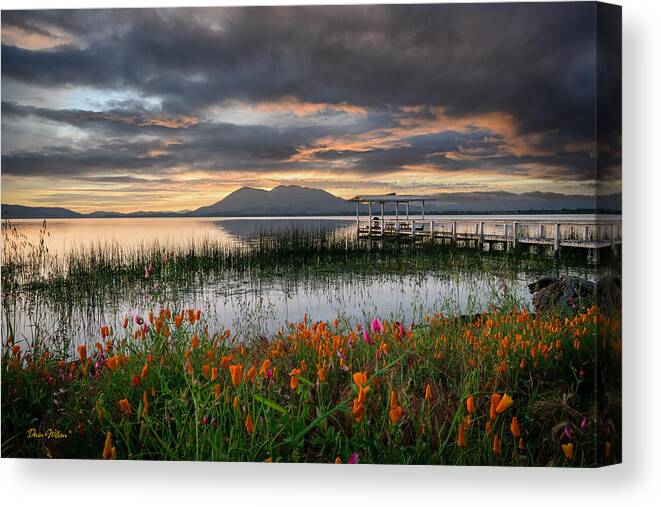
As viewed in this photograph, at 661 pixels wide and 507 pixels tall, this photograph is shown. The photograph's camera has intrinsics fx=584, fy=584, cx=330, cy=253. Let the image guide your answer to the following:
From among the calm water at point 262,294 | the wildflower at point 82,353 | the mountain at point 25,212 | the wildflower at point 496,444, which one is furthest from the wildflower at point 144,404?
the wildflower at point 496,444

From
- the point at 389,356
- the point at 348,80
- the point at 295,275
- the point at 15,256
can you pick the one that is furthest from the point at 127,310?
the point at 348,80

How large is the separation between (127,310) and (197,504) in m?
1.46

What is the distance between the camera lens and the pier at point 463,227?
157 inches

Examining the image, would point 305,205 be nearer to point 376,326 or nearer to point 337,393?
point 376,326

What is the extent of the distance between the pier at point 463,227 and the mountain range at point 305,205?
0.07 m

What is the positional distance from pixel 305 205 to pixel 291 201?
0.11 m

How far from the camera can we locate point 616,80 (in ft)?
12.9

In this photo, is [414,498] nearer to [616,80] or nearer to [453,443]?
[453,443]

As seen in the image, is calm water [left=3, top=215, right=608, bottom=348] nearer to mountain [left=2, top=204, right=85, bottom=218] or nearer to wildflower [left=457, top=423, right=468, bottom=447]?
mountain [left=2, top=204, right=85, bottom=218]

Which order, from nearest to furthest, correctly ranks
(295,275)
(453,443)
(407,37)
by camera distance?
1. (453,443)
2. (407,37)
3. (295,275)

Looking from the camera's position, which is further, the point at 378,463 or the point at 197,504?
the point at 197,504

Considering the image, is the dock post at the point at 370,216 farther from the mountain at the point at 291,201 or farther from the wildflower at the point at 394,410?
the wildflower at the point at 394,410

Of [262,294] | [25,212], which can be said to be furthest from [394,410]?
[25,212]

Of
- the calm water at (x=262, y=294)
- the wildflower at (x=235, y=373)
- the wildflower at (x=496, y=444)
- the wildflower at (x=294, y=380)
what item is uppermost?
the calm water at (x=262, y=294)
